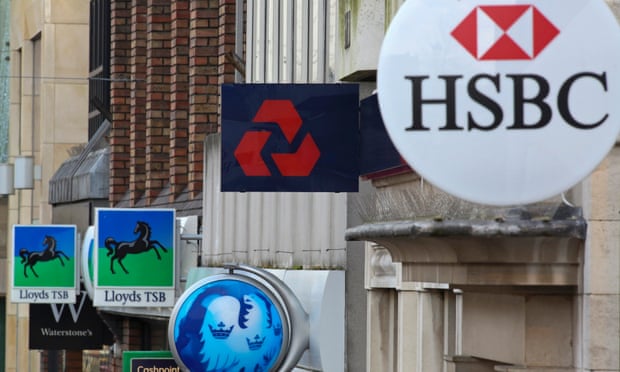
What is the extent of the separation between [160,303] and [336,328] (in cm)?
563

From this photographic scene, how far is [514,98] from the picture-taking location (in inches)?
278

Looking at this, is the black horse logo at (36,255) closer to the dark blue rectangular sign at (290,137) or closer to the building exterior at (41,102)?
the building exterior at (41,102)

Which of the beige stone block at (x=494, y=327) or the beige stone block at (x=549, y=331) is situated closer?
the beige stone block at (x=549, y=331)

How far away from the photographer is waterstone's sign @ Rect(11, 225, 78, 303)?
23953mm

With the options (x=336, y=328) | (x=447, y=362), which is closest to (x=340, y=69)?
(x=336, y=328)

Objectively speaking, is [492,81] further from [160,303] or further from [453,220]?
[160,303]

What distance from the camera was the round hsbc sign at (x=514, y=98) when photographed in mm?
7004

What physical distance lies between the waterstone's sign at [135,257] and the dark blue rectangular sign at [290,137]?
26.2 feet

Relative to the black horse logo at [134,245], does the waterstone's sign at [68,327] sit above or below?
below

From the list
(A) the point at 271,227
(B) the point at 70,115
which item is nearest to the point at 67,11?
(B) the point at 70,115

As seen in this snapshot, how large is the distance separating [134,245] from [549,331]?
38.4 ft

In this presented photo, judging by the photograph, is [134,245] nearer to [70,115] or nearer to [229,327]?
[229,327]

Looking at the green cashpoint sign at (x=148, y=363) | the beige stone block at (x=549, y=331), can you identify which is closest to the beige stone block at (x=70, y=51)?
the green cashpoint sign at (x=148, y=363)

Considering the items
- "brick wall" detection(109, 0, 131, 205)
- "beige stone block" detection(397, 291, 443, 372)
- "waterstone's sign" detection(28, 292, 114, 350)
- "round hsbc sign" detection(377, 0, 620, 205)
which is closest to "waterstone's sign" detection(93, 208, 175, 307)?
"brick wall" detection(109, 0, 131, 205)
